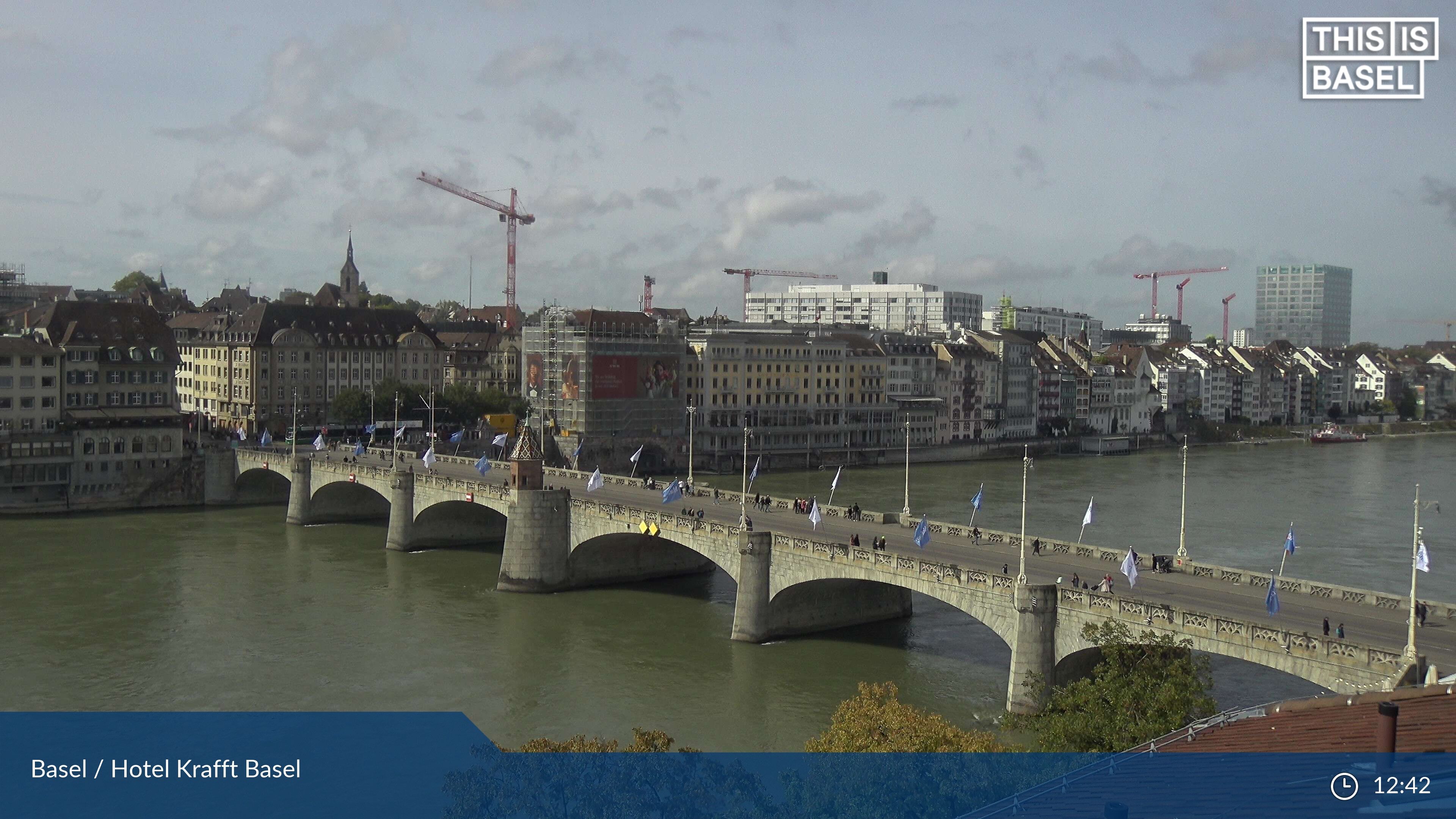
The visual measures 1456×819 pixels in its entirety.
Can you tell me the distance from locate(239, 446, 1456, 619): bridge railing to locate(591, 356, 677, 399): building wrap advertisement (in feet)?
159

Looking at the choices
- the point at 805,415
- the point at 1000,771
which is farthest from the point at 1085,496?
the point at 1000,771

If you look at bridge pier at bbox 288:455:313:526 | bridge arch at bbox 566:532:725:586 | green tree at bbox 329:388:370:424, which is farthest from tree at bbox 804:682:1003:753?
green tree at bbox 329:388:370:424

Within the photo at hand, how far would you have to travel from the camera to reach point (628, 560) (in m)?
56.3

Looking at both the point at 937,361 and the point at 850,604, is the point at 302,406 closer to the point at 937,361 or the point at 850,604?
the point at 937,361

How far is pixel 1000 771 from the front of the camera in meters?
21.0

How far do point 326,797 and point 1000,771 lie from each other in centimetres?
1725

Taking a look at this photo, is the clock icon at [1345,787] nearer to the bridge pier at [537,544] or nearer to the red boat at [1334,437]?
the bridge pier at [537,544]

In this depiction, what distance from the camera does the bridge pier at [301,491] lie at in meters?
73.6

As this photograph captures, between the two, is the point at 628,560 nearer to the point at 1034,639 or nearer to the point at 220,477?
the point at 1034,639

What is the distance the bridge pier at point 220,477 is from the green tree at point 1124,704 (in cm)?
6562

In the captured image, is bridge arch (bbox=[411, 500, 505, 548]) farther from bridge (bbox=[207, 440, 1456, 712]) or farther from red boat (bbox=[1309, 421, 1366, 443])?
red boat (bbox=[1309, 421, 1366, 443])

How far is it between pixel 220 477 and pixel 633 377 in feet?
128

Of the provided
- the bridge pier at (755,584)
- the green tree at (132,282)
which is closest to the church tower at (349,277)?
the green tree at (132,282)

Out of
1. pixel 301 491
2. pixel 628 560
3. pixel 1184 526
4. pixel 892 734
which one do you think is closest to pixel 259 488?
pixel 301 491
